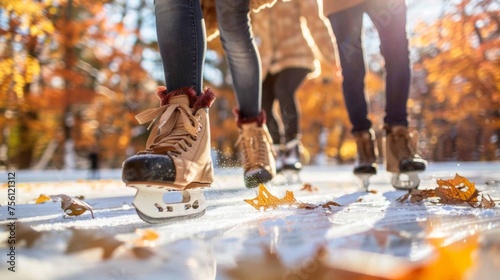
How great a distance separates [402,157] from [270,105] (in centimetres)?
158

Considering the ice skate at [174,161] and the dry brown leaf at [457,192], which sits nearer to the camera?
the ice skate at [174,161]

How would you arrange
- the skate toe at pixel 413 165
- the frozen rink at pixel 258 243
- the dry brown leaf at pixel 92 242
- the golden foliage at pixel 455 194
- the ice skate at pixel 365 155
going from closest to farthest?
the frozen rink at pixel 258 243, the dry brown leaf at pixel 92 242, the golden foliage at pixel 455 194, the skate toe at pixel 413 165, the ice skate at pixel 365 155

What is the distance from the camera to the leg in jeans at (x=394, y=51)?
2.07m

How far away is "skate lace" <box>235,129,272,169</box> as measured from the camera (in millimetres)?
1954

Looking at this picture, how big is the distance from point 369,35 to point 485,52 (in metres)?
5.84

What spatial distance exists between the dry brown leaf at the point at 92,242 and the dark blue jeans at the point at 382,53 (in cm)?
159

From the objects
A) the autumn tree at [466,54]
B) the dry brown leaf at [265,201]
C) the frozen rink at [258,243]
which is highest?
the autumn tree at [466,54]

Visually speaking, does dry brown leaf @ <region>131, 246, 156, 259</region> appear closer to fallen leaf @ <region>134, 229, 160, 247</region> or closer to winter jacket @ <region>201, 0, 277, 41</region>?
fallen leaf @ <region>134, 229, 160, 247</region>

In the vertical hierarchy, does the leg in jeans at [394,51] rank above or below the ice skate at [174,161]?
above

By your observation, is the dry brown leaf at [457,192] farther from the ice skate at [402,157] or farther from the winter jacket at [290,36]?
the winter jacket at [290,36]

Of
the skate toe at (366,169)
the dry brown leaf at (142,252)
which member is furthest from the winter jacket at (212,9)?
the dry brown leaf at (142,252)

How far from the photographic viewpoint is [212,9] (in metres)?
2.03

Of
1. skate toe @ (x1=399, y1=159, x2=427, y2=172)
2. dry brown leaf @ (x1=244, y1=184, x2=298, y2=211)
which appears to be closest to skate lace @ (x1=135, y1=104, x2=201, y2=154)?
dry brown leaf @ (x1=244, y1=184, x2=298, y2=211)

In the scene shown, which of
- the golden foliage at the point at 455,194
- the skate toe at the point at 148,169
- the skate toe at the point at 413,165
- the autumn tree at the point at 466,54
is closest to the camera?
the skate toe at the point at 148,169
